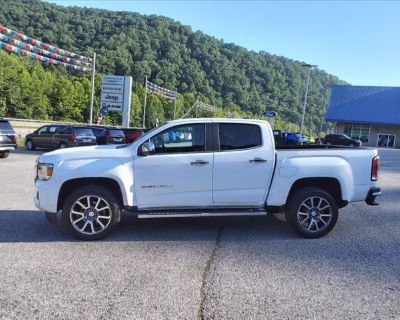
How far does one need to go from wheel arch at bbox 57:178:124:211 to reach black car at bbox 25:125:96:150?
17035 millimetres

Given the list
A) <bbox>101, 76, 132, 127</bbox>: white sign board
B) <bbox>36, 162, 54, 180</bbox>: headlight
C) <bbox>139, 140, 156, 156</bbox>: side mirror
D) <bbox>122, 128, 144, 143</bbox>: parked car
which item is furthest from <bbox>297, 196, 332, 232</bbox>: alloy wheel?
<bbox>101, 76, 132, 127</bbox>: white sign board

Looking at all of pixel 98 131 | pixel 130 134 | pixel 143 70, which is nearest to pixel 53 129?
pixel 98 131

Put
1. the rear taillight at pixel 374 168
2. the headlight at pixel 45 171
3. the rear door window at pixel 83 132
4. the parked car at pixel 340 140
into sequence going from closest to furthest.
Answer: the headlight at pixel 45 171 < the rear taillight at pixel 374 168 < the rear door window at pixel 83 132 < the parked car at pixel 340 140

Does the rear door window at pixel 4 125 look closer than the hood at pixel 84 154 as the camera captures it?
No

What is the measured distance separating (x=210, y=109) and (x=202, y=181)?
3598 inches

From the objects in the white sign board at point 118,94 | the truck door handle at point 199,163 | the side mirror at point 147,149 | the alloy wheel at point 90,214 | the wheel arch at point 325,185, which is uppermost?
the white sign board at point 118,94

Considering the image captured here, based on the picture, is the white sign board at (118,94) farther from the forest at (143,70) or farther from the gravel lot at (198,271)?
the gravel lot at (198,271)

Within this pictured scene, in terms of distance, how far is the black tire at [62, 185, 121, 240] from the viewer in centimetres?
648

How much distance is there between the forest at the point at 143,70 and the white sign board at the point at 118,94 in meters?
15.4

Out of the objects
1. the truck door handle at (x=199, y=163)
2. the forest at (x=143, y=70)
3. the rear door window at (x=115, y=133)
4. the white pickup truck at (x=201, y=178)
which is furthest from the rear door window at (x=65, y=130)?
the forest at (x=143, y=70)

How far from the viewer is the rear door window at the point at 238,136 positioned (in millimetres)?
6891

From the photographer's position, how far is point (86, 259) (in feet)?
18.5

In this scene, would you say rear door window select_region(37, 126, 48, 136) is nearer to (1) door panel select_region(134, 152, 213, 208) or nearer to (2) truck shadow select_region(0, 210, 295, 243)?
(2) truck shadow select_region(0, 210, 295, 243)

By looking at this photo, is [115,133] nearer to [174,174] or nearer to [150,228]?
[150,228]
